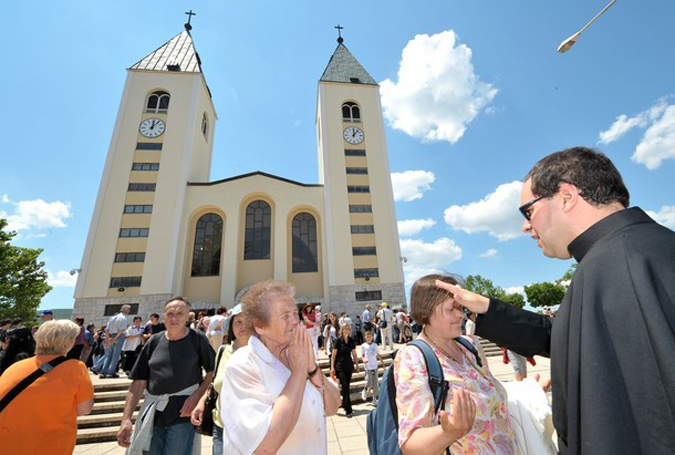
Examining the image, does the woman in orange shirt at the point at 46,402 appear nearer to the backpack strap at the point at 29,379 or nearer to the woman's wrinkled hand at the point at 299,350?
the backpack strap at the point at 29,379

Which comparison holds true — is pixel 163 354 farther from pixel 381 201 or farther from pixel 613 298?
pixel 381 201

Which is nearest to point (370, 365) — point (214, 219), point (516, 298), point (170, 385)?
point (170, 385)

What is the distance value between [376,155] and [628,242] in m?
25.9

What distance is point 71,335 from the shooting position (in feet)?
9.11

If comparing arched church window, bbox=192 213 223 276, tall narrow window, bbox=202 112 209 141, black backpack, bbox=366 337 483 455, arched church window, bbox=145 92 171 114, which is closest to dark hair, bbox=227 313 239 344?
black backpack, bbox=366 337 483 455

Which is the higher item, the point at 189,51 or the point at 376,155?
the point at 189,51

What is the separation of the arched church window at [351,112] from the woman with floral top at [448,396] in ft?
90.2

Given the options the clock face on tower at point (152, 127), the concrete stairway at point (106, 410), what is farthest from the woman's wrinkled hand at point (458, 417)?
the clock face on tower at point (152, 127)

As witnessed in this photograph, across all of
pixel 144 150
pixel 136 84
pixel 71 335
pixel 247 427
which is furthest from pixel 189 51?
pixel 247 427

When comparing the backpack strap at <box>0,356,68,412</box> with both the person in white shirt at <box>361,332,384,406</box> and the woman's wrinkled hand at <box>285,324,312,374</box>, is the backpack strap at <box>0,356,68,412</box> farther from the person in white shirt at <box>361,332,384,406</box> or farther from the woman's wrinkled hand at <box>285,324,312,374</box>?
the person in white shirt at <box>361,332,384,406</box>

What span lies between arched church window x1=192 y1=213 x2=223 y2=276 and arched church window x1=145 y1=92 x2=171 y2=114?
9.77m

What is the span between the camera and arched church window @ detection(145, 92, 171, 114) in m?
24.5

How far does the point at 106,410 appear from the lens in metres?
6.68

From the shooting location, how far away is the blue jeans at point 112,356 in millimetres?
8781
